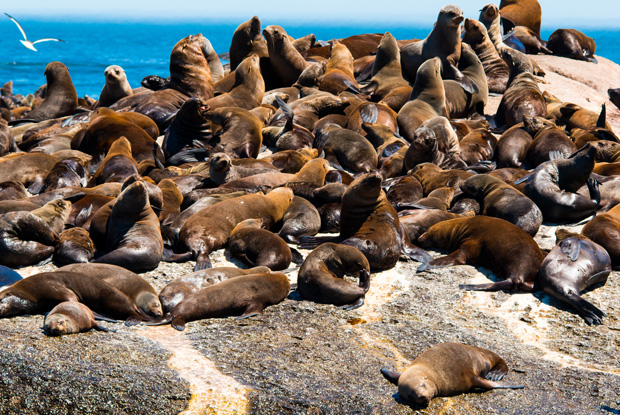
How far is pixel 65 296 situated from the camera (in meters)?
4.69

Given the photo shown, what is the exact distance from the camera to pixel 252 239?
20.3 ft

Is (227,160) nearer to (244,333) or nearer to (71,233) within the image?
(71,233)

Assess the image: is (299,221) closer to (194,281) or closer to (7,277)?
(194,281)

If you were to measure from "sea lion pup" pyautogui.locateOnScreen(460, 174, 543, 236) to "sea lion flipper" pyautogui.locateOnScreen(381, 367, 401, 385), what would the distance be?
3.19 meters

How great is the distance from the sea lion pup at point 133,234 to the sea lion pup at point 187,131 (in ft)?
11.2

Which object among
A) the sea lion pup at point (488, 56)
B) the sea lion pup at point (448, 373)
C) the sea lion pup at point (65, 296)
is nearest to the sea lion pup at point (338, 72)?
the sea lion pup at point (488, 56)

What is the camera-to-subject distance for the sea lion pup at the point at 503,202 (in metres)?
6.78

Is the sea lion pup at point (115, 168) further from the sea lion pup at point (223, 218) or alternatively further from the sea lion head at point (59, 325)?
the sea lion head at point (59, 325)

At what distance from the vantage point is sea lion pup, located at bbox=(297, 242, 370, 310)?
210 inches

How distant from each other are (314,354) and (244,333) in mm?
579

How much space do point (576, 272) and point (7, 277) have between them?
14.8 feet

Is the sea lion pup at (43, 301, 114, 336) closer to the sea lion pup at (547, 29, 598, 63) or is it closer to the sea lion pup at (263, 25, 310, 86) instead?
the sea lion pup at (263, 25, 310, 86)

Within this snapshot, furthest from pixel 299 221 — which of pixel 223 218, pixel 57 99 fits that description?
pixel 57 99

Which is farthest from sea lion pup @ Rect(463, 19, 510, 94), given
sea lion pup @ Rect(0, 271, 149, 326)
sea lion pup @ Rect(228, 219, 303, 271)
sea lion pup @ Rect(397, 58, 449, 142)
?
sea lion pup @ Rect(0, 271, 149, 326)
